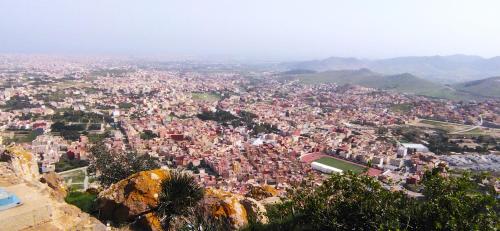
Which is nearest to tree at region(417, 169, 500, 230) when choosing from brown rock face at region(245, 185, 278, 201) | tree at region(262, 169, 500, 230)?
tree at region(262, 169, 500, 230)

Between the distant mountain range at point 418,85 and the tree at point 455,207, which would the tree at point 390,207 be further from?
the distant mountain range at point 418,85

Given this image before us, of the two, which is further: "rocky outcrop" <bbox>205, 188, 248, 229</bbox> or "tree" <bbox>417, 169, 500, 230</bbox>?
"rocky outcrop" <bbox>205, 188, 248, 229</bbox>

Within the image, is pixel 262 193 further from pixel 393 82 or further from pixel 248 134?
pixel 393 82

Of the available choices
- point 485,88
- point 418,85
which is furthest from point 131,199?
point 418,85

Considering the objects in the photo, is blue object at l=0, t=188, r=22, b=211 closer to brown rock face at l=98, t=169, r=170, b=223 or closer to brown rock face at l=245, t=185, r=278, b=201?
brown rock face at l=98, t=169, r=170, b=223

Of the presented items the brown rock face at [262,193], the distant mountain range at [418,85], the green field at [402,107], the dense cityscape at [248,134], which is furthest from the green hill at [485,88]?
the brown rock face at [262,193]
